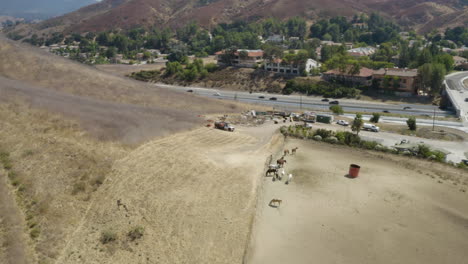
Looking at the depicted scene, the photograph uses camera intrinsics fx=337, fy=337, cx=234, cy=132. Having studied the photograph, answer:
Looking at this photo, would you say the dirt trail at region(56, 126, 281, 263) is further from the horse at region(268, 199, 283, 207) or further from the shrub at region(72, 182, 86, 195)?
the horse at region(268, 199, 283, 207)

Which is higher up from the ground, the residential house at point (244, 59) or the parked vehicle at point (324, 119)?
the residential house at point (244, 59)

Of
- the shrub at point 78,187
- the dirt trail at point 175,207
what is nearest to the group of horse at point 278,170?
the dirt trail at point 175,207

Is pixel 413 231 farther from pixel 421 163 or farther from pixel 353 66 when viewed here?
pixel 353 66

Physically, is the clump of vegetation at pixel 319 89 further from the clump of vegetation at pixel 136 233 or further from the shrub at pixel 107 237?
the shrub at pixel 107 237

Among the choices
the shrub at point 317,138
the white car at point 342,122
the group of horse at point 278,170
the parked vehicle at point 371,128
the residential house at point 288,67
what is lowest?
the group of horse at point 278,170

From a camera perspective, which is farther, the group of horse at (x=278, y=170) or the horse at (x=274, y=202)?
the group of horse at (x=278, y=170)

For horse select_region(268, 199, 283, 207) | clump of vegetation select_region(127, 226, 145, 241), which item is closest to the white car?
horse select_region(268, 199, 283, 207)

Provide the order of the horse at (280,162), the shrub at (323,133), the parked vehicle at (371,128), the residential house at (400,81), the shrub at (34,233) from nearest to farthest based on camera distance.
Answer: the shrub at (34,233), the horse at (280,162), the shrub at (323,133), the parked vehicle at (371,128), the residential house at (400,81)

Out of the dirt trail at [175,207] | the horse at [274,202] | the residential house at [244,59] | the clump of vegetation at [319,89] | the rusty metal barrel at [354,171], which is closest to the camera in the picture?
the dirt trail at [175,207]
